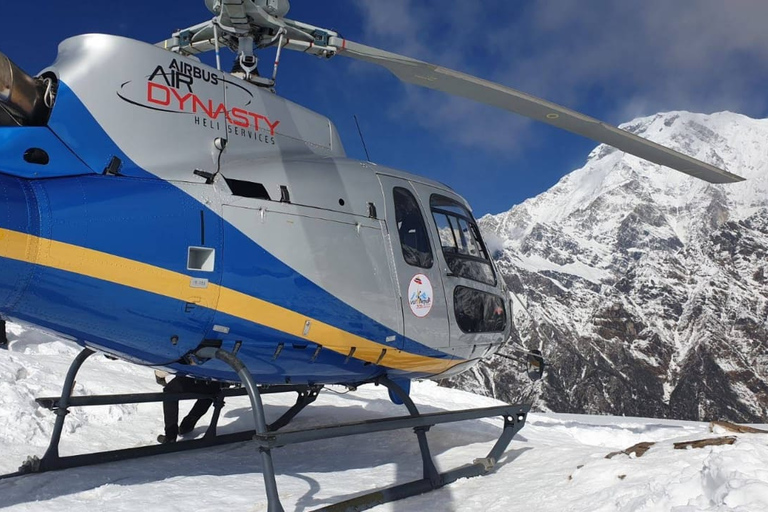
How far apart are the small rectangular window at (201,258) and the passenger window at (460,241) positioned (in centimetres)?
281

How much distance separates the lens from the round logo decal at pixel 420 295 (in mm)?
6590

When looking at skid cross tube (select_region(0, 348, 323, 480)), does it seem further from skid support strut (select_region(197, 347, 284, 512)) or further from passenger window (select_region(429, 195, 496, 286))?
passenger window (select_region(429, 195, 496, 286))

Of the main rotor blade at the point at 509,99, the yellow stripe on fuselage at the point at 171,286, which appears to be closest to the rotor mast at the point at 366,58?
the main rotor blade at the point at 509,99

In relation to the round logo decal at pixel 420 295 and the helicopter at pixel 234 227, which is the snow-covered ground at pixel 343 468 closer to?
the helicopter at pixel 234 227

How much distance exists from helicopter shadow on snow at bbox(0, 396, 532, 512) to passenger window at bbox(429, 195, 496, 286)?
208cm

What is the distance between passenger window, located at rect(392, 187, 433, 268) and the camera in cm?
669

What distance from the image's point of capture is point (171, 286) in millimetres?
4965

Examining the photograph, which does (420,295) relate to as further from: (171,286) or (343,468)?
(171,286)

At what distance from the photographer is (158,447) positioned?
685cm

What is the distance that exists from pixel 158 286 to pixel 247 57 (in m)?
2.62

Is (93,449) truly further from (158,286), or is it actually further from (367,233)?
(367,233)

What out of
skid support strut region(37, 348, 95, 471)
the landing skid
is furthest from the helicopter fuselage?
skid support strut region(37, 348, 95, 471)

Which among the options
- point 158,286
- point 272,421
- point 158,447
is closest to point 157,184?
point 158,286

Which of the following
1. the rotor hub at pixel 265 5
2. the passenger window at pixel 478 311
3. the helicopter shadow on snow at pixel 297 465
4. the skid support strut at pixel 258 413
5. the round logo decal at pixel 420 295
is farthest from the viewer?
the passenger window at pixel 478 311
